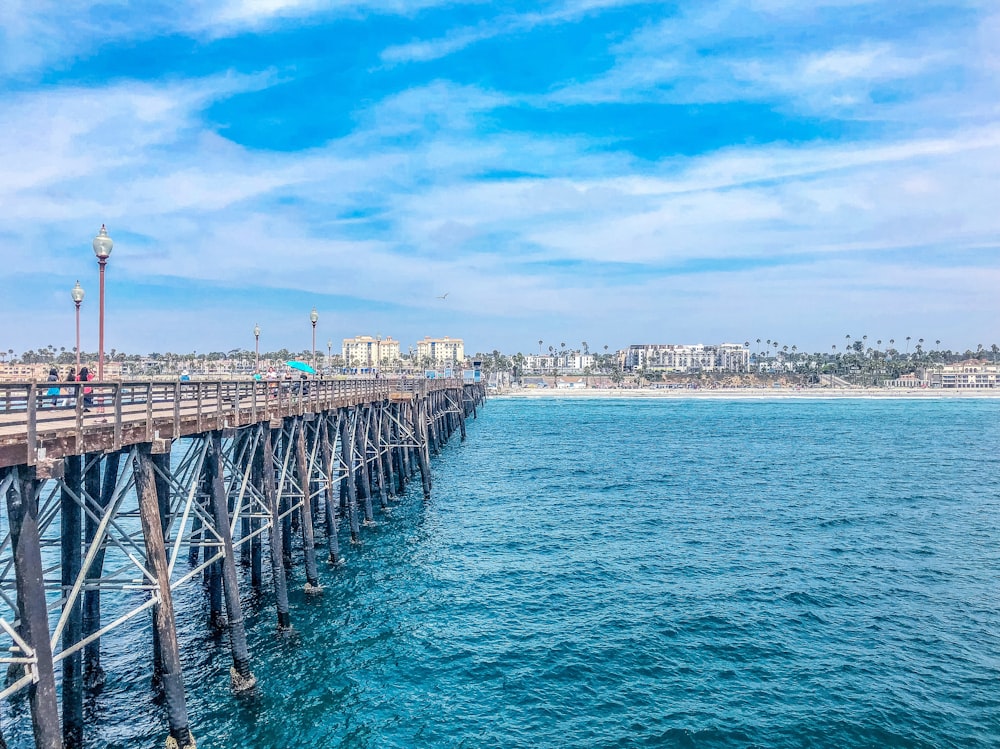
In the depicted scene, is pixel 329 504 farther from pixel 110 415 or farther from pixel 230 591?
pixel 110 415

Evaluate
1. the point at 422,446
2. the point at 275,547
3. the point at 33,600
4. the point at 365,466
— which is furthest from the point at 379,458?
the point at 33,600

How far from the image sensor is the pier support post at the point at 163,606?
35.9 feet

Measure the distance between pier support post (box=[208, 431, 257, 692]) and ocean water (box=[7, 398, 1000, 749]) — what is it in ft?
1.57

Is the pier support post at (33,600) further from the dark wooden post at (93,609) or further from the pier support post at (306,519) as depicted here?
the pier support post at (306,519)

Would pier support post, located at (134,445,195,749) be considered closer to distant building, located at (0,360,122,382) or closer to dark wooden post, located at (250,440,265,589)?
dark wooden post, located at (250,440,265,589)

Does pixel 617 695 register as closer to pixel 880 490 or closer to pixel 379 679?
pixel 379 679

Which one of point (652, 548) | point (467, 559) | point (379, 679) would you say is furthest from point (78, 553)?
point (652, 548)

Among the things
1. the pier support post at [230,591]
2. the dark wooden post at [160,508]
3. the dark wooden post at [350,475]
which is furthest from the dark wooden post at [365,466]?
the pier support post at [230,591]

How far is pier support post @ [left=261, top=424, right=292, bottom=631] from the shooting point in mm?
16766

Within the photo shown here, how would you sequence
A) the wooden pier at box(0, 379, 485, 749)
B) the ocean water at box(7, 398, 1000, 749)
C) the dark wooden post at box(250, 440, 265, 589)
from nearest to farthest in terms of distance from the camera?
the wooden pier at box(0, 379, 485, 749), the ocean water at box(7, 398, 1000, 749), the dark wooden post at box(250, 440, 265, 589)

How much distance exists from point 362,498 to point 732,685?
21200 mm

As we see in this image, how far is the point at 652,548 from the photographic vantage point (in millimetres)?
26375

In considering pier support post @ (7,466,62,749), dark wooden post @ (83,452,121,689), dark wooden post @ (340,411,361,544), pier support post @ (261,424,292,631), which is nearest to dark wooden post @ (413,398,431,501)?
dark wooden post @ (340,411,361,544)

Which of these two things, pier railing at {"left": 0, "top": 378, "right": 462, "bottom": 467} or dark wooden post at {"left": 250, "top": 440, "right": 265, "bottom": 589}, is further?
dark wooden post at {"left": 250, "top": 440, "right": 265, "bottom": 589}
